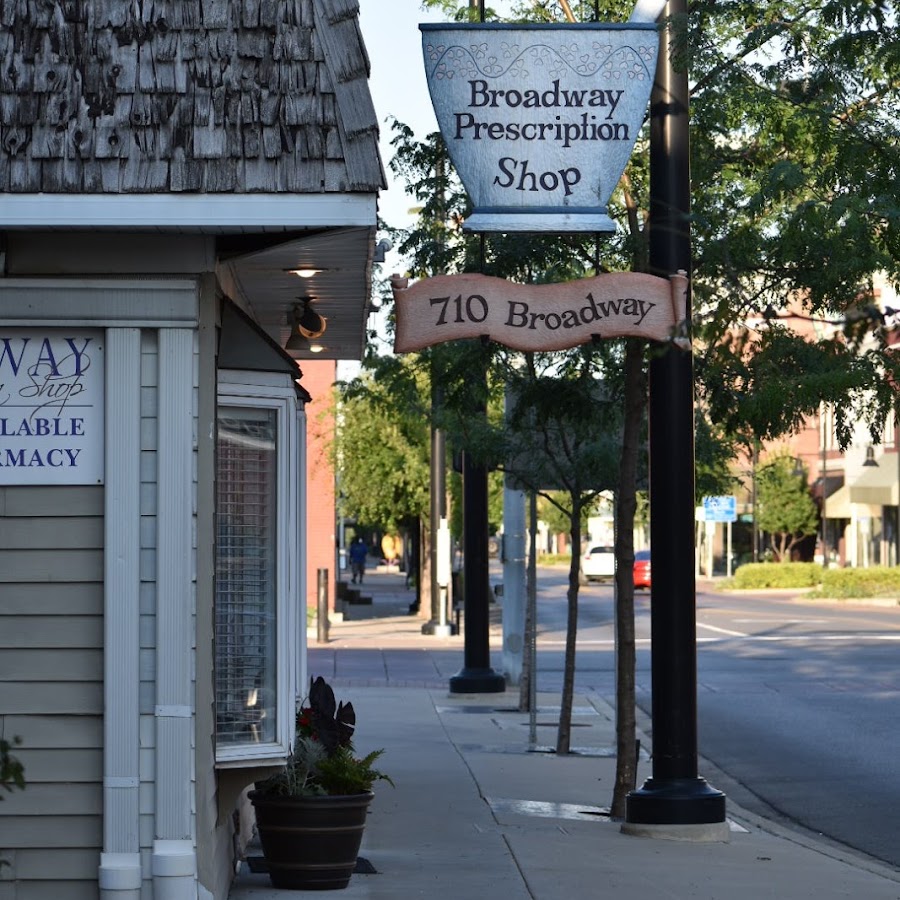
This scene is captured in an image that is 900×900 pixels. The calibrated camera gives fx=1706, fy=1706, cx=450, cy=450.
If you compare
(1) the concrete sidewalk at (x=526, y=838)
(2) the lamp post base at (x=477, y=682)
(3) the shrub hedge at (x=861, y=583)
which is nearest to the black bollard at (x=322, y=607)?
(2) the lamp post base at (x=477, y=682)

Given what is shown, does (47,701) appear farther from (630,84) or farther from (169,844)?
(630,84)

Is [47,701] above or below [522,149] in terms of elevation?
below

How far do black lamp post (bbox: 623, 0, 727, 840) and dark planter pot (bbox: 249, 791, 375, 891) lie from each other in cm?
256

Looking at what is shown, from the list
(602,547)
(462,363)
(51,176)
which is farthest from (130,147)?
(602,547)

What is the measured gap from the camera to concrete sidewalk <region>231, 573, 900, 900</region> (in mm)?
8570

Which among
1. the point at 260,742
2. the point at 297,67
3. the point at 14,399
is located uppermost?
the point at 297,67

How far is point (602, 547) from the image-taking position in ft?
185

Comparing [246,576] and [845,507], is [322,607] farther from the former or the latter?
[845,507]

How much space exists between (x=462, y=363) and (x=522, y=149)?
308cm

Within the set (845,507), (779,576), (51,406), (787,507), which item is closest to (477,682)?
(51,406)

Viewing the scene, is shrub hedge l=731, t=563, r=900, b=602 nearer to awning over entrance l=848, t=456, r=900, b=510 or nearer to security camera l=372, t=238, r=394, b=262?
awning over entrance l=848, t=456, r=900, b=510

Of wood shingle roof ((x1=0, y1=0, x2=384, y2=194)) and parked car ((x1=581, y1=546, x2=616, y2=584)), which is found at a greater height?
wood shingle roof ((x1=0, y1=0, x2=384, y2=194))

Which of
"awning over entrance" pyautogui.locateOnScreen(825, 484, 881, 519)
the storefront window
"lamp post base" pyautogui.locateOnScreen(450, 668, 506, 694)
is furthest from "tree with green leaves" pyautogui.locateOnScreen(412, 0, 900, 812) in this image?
"awning over entrance" pyautogui.locateOnScreen(825, 484, 881, 519)

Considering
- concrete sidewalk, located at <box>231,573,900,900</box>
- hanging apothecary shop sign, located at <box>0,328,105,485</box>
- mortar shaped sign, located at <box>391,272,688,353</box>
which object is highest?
mortar shaped sign, located at <box>391,272,688,353</box>
